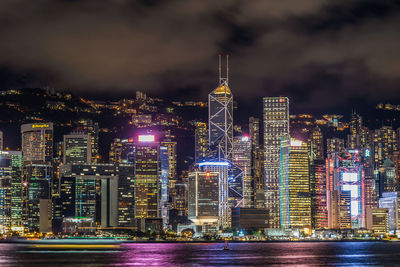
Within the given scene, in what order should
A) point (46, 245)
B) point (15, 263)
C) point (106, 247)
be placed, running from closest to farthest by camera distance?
point (15, 263)
point (106, 247)
point (46, 245)

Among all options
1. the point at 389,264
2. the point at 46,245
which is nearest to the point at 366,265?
the point at 389,264

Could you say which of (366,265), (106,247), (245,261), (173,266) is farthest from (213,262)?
(106,247)

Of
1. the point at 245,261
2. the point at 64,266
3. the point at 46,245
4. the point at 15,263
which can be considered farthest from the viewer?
the point at 46,245

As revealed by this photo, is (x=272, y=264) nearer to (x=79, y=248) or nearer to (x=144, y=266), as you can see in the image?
(x=144, y=266)

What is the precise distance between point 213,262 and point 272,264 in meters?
9.47

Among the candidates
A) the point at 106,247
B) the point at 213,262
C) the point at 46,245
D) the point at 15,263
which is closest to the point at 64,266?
the point at 15,263

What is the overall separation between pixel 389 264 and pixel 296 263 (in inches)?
528

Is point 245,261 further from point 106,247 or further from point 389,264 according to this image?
point 106,247

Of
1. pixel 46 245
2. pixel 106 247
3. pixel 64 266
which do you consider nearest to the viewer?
pixel 64 266

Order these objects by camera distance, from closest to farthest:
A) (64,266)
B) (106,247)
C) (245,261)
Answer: (64,266), (245,261), (106,247)

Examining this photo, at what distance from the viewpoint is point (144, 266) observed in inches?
3959

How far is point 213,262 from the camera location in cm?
11206

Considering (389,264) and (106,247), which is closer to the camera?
(389,264)

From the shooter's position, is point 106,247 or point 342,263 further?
point 106,247
